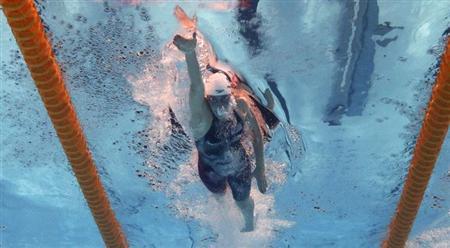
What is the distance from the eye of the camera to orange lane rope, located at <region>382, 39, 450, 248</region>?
2006 millimetres

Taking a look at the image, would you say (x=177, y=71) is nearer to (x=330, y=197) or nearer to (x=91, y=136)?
(x=91, y=136)

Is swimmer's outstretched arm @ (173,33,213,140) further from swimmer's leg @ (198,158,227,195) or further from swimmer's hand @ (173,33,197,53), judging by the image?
swimmer's leg @ (198,158,227,195)

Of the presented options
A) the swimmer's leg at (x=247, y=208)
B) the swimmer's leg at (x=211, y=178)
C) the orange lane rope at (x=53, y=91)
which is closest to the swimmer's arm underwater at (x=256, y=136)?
the swimmer's leg at (x=211, y=178)

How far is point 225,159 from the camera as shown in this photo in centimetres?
279

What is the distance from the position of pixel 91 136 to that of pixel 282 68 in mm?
1389

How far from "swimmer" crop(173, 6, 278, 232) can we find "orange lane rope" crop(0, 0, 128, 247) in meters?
0.49

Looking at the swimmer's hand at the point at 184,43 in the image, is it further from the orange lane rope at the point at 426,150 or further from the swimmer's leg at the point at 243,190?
the swimmer's leg at the point at 243,190

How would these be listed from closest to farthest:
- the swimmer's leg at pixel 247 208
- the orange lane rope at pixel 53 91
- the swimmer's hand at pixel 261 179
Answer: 1. the orange lane rope at pixel 53 91
2. the swimmer's hand at pixel 261 179
3. the swimmer's leg at pixel 247 208

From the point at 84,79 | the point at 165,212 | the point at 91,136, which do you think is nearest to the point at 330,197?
the point at 165,212

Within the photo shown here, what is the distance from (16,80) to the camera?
10.1 ft

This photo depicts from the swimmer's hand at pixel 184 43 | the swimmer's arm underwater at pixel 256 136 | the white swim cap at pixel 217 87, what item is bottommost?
the swimmer's arm underwater at pixel 256 136

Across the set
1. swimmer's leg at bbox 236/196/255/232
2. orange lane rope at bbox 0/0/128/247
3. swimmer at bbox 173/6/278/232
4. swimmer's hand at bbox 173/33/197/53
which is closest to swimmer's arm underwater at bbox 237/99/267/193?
swimmer at bbox 173/6/278/232

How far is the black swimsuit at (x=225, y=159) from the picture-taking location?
259 cm

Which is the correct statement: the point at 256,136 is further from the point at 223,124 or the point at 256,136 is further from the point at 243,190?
the point at 243,190
